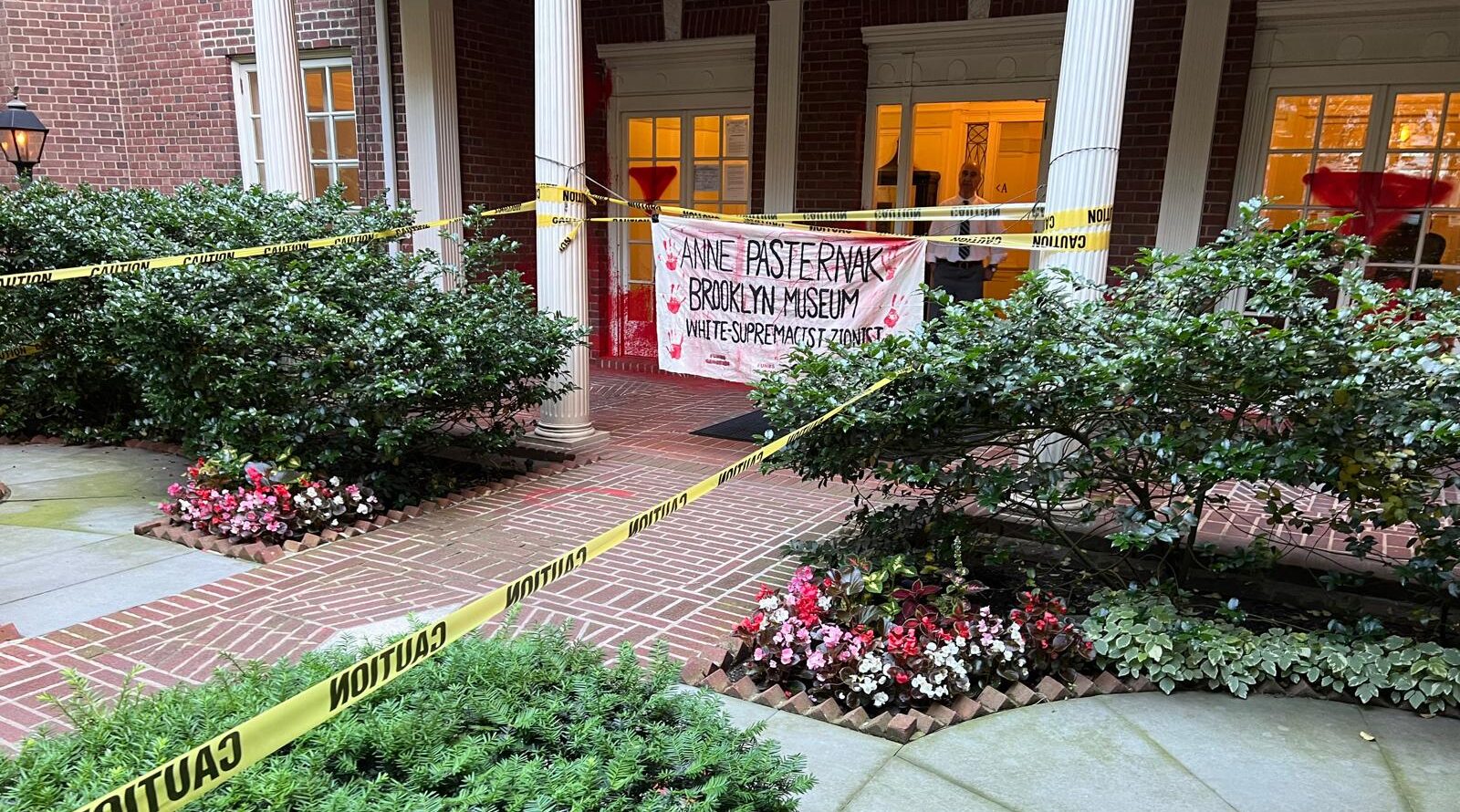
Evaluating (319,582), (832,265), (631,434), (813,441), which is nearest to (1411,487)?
(813,441)

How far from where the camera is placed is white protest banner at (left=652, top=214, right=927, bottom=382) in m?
5.46

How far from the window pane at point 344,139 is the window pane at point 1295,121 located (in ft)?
30.6

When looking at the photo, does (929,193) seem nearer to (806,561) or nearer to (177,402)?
(806,561)

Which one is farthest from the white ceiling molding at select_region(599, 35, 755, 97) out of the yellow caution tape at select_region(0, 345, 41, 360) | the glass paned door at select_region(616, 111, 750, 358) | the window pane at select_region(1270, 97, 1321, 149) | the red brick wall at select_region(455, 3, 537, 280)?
the yellow caution tape at select_region(0, 345, 41, 360)

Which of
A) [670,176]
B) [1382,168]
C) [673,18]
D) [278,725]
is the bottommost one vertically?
[278,725]

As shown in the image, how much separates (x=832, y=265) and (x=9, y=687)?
440cm

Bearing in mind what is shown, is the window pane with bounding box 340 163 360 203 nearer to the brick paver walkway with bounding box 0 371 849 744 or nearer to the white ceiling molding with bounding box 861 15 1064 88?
the white ceiling molding with bounding box 861 15 1064 88

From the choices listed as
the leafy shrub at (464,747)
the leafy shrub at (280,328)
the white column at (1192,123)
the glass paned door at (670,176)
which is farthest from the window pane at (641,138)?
the leafy shrub at (464,747)

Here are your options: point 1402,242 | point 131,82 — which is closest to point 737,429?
point 1402,242

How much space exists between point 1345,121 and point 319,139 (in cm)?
1048

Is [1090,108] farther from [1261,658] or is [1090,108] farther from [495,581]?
[495,581]

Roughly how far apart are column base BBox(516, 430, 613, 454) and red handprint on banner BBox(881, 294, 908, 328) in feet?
8.15

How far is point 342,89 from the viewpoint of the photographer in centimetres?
1065

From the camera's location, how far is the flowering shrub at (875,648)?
3.29m
